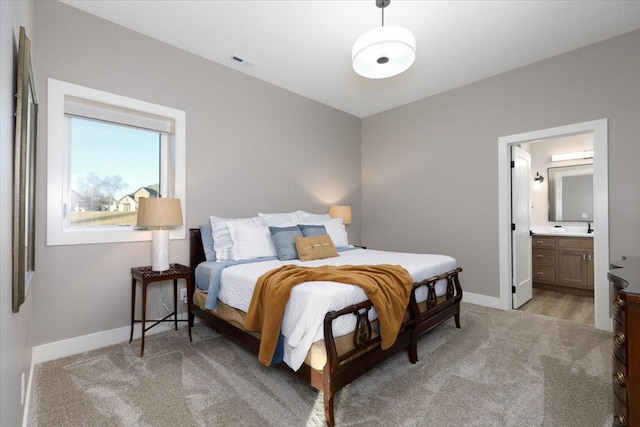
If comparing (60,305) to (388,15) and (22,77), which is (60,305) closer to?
(22,77)

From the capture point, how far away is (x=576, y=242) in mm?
4438

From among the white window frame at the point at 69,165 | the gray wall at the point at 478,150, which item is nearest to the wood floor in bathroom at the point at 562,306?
the gray wall at the point at 478,150

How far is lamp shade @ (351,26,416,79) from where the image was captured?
2086mm

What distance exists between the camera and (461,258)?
13.5ft

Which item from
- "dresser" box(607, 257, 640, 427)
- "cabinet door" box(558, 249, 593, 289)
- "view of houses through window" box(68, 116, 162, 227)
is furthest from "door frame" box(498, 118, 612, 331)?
"view of houses through window" box(68, 116, 162, 227)

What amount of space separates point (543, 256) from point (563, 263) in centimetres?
27

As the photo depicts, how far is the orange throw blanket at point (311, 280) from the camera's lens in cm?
189

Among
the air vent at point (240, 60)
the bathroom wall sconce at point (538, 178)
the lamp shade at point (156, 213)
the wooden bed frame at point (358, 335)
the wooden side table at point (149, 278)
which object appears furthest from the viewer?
the bathroom wall sconce at point (538, 178)

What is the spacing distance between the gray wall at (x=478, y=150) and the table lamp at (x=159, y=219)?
3244mm

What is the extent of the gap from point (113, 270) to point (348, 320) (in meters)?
2.22

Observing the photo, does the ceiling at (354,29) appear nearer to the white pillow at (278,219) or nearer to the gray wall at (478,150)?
the gray wall at (478,150)

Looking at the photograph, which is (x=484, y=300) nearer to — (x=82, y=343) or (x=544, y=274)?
(x=544, y=274)

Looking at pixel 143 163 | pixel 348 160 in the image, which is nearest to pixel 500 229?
pixel 348 160

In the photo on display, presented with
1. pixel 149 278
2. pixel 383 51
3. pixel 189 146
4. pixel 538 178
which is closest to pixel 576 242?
pixel 538 178
